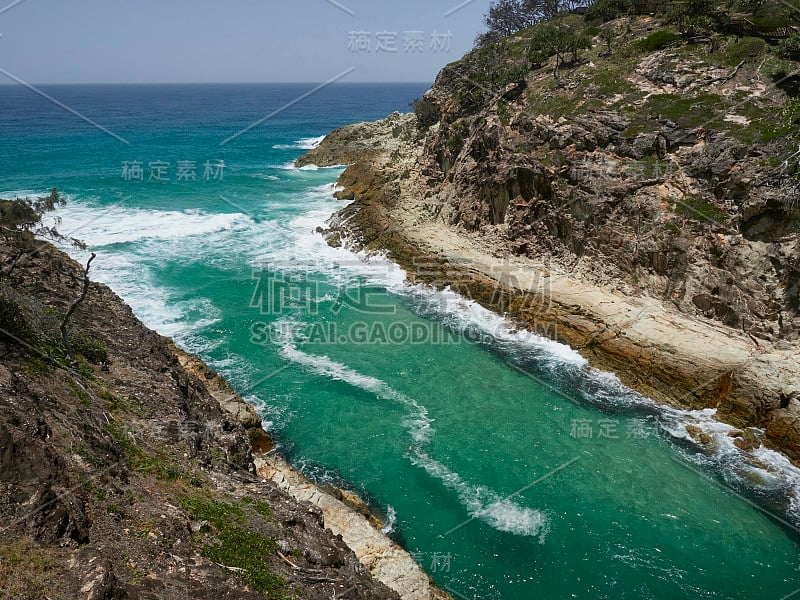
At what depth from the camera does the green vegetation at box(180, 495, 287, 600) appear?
296 inches

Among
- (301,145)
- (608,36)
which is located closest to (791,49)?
(608,36)

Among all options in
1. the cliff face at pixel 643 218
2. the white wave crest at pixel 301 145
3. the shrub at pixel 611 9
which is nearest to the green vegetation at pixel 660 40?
the cliff face at pixel 643 218

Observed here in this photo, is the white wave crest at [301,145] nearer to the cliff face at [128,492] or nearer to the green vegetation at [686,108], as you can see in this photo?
the green vegetation at [686,108]

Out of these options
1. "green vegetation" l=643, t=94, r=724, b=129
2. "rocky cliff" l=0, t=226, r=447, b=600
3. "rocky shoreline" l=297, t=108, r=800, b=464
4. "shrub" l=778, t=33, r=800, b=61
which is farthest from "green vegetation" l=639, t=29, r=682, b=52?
"rocky cliff" l=0, t=226, r=447, b=600

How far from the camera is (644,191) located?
22281 mm

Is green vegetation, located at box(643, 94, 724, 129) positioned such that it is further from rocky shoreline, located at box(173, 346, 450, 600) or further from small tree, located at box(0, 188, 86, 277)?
small tree, located at box(0, 188, 86, 277)

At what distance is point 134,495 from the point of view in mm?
8203

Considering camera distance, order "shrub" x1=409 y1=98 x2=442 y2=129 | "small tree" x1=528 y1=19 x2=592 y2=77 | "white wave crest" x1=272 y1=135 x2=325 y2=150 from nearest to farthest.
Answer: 1. "small tree" x1=528 y1=19 x2=592 y2=77
2. "shrub" x1=409 y1=98 x2=442 y2=129
3. "white wave crest" x1=272 y1=135 x2=325 y2=150

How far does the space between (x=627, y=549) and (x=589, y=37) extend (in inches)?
1256

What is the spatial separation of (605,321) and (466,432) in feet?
26.8

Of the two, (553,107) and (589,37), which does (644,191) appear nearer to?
(553,107)

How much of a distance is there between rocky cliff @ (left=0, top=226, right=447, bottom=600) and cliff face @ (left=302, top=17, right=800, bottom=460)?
516 inches

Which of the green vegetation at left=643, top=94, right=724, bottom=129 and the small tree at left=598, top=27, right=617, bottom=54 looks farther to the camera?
the small tree at left=598, top=27, right=617, bottom=54

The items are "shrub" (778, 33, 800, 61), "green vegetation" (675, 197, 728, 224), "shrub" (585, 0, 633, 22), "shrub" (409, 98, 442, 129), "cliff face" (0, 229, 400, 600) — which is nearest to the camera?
"cliff face" (0, 229, 400, 600)
